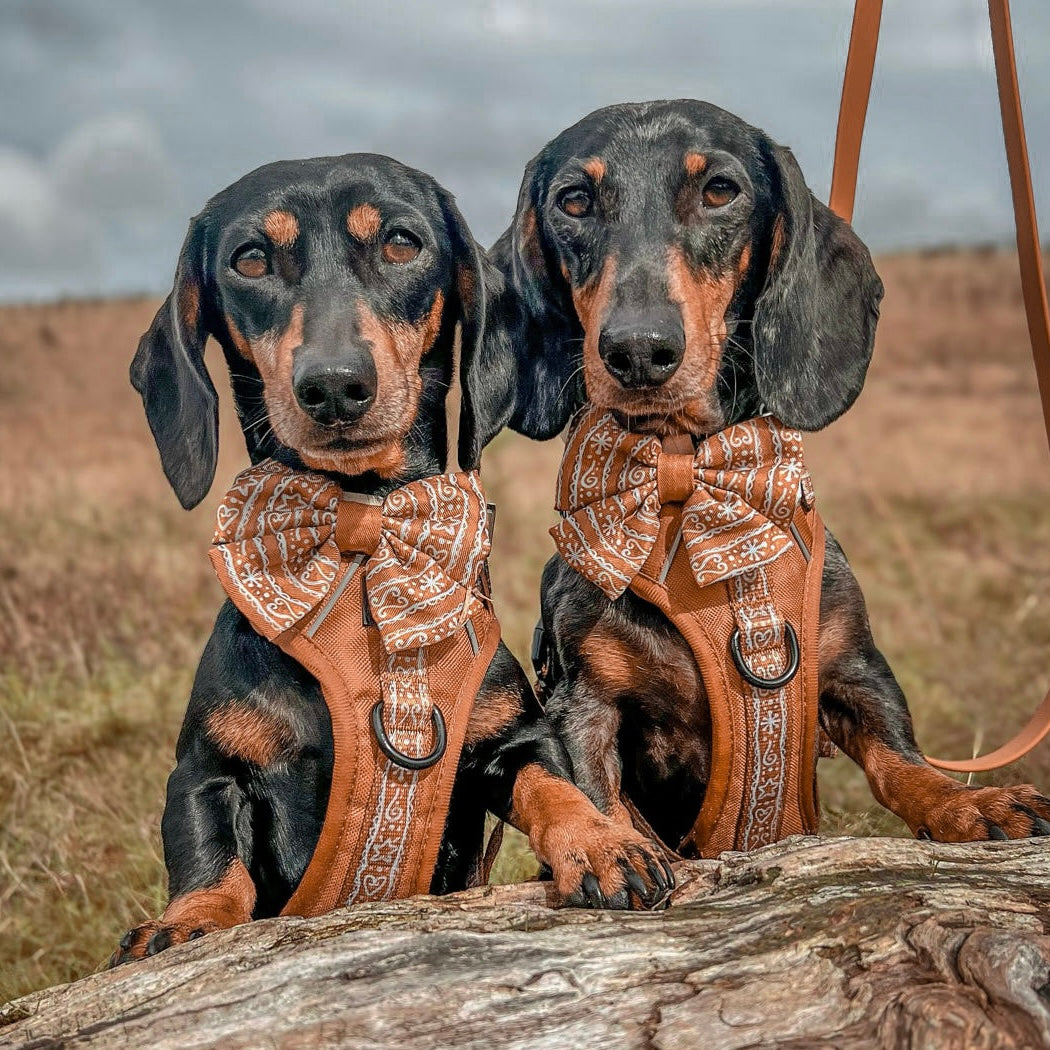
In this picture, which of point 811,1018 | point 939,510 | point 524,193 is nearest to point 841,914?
point 811,1018

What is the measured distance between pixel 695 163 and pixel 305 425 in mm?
1119

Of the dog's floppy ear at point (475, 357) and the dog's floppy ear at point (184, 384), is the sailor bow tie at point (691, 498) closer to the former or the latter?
the dog's floppy ear at point (475, 357)

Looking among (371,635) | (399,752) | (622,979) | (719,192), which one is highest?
(719,192)

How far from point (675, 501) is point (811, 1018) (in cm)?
127

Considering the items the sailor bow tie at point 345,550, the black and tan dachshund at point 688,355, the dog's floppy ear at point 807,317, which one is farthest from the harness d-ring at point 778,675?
the sailor bow tie at point 345,550

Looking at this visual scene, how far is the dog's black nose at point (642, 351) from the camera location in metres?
2.61

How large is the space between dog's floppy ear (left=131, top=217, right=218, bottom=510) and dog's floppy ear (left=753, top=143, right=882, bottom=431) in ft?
4.20

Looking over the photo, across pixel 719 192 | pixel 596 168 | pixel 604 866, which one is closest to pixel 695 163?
pixel 719 192

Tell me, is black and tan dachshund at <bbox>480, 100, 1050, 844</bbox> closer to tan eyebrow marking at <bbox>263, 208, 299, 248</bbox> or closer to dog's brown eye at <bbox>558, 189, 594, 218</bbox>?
dog's brown eye at <bbox>558, 189, 594, 218</bbox>

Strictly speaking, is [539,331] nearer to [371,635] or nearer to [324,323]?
[324,323]

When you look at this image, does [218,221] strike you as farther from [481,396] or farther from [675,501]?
[675,501]

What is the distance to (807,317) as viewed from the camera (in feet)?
9.66

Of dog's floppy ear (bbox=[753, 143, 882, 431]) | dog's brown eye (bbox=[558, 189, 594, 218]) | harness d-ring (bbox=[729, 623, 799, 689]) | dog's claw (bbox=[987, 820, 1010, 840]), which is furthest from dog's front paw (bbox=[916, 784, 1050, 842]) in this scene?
dog's brown eye (bbox=[558, 189, 594, 218])

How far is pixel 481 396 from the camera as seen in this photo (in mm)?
2799
